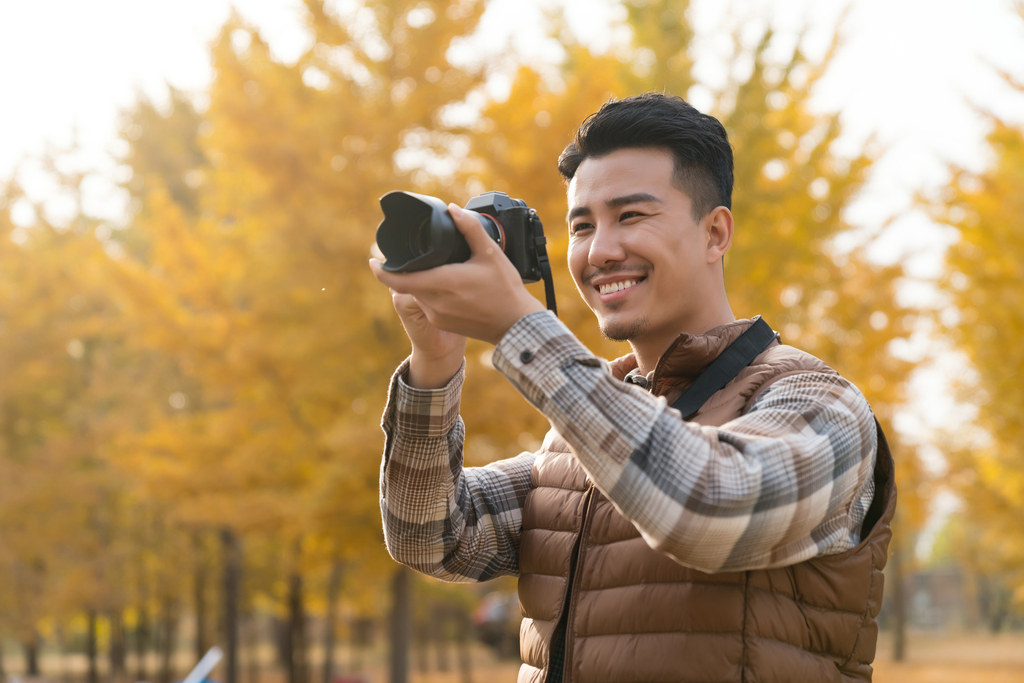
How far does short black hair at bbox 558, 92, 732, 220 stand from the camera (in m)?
1.45

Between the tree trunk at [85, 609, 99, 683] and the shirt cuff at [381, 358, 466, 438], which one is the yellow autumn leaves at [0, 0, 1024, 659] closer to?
the shirt cuff at [381, 358, 466, 438]

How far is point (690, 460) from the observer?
1.02 m

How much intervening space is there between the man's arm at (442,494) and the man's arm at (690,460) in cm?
32

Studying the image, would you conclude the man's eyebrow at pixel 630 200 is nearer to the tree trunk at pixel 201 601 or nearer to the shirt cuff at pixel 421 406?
the shirt cuff at pixel 421 406

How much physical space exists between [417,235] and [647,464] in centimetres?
41

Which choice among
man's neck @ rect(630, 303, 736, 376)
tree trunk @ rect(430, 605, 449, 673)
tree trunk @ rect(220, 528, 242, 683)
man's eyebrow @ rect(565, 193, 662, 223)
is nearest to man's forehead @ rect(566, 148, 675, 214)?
man's eyebrow @ rect(565, 193, 662, 223)

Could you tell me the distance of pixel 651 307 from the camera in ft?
4.67

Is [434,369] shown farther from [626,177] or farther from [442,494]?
[626,177]

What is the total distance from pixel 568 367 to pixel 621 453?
0.41ft

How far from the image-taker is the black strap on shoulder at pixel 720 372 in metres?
1.37

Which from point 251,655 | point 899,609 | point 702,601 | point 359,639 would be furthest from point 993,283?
point 359,639

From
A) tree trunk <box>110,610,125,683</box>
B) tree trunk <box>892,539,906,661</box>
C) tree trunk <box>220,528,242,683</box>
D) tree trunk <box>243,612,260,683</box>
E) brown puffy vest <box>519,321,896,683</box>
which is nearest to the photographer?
brown puffy vest <box>519,321,896,683</box>

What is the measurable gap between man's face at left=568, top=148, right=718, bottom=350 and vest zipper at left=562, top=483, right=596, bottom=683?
286 millimetres

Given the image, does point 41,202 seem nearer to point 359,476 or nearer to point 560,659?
point 359,476
